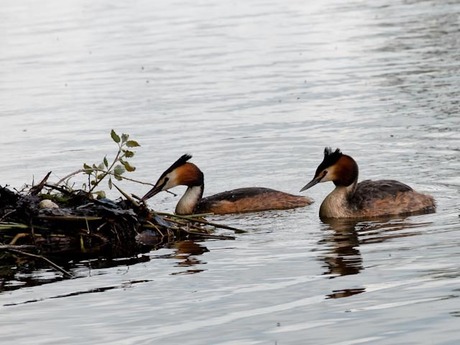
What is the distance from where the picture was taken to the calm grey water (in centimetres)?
929

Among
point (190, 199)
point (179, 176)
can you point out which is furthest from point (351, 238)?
point (179, 176)

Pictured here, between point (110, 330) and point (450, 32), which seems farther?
point (450, 32)

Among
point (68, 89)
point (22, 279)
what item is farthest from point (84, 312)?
point (68, 89)

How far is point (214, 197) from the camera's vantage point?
14.8 metres

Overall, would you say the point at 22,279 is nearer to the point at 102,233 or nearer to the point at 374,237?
the point at 102,233

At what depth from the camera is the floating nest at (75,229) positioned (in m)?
12.0

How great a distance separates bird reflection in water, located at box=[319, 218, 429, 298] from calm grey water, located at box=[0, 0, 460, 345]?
0.03 m

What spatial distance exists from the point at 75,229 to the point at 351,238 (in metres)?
2.59

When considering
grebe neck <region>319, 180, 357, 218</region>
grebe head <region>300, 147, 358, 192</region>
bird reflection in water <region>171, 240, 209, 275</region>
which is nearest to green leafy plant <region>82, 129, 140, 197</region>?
bird reflection in water <region>171, 240, 209, 275</region>

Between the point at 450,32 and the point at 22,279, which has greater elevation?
the point at 450,32

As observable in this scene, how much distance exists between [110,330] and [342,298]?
172 centimetres

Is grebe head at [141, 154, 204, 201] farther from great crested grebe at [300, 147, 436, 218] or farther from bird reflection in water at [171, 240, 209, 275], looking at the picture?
bird reflection in water at [171, 240, 209, 275]

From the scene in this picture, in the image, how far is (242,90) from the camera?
22984 millimetres

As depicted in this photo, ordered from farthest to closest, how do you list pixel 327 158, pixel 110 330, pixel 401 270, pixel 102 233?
pixel 327 158
pixel 102 233
pixel 401 270
pixel 110 330
